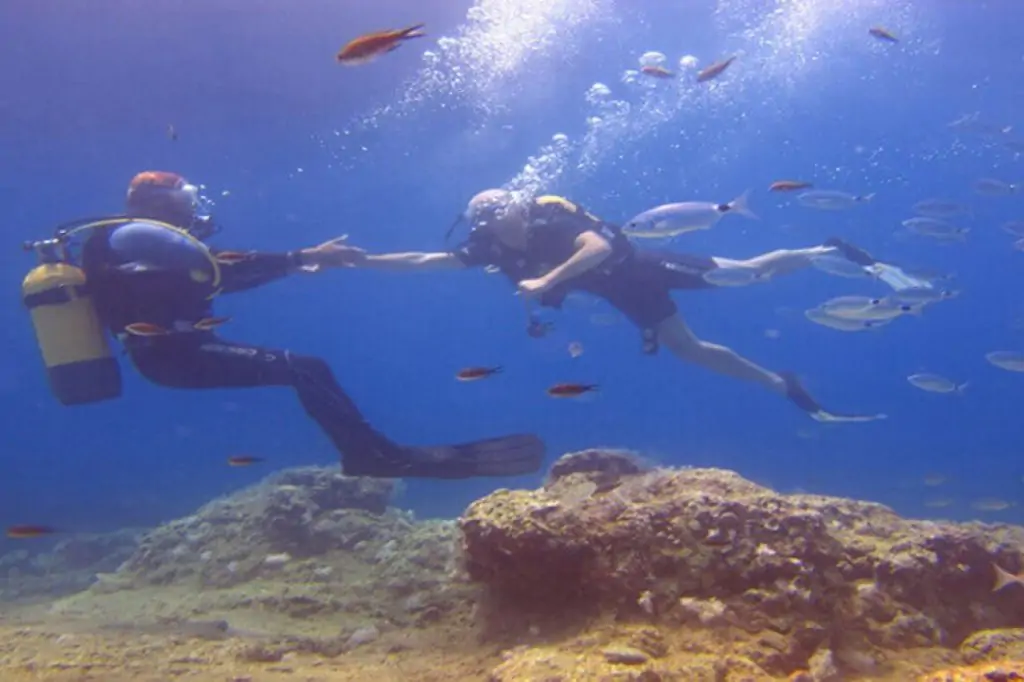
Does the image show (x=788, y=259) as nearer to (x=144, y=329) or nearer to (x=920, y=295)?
(x=920, y=295)

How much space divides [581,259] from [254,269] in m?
3.50

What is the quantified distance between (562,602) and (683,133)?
30781 mm

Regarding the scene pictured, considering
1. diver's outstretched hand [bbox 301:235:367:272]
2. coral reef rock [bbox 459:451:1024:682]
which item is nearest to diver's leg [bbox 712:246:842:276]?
diver's outstretched hand [bbox 301:235:367:272]

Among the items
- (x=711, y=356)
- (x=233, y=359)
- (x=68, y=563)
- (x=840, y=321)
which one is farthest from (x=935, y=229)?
(x=68, y=563)

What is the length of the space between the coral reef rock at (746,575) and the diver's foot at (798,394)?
20.9 feet

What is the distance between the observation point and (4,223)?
101 ft

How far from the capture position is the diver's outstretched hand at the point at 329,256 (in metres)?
7.79

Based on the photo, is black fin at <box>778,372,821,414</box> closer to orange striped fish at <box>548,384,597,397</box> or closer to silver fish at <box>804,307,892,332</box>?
silver fish at <box>804,307,892,332</box>

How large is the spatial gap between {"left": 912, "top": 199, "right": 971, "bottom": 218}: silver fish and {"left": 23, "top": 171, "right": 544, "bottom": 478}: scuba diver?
960cm

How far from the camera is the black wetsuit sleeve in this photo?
7339 mm

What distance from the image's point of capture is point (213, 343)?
24.3 ft

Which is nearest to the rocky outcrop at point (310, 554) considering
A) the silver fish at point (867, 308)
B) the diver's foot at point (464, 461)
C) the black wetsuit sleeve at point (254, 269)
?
the diver's foot at point (464, 461)

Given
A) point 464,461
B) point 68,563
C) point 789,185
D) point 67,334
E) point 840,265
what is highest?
point 789,185

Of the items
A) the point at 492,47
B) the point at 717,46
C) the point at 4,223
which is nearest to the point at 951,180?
the point at 717,46
